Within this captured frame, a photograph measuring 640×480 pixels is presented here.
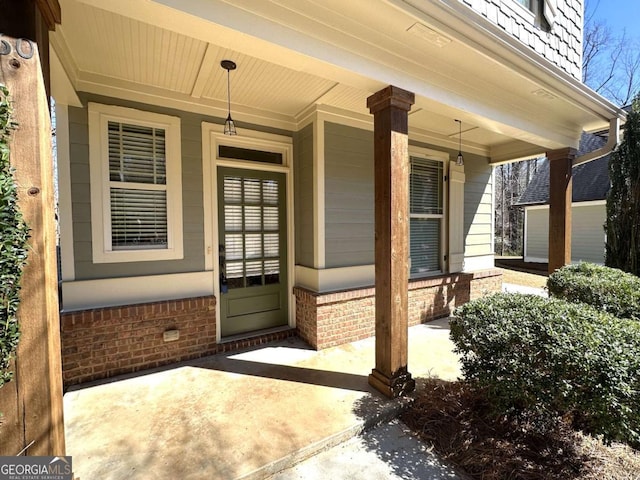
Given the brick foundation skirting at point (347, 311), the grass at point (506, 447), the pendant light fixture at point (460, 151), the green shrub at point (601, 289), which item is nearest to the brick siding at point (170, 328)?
the brick foundation skirting at point (347, 311)

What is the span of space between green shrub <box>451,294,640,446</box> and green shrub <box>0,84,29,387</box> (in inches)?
99.0

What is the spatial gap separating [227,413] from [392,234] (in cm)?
198

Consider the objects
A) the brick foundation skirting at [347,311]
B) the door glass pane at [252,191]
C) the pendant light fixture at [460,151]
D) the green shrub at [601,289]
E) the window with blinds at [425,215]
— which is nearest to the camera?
the green shrub at [601,289]

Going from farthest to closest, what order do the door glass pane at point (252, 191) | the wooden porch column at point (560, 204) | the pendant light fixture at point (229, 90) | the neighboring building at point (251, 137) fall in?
1. the wooden porch column at point (560, 204)
2. the door glass pane at point (252, 191)
3. the pendant light fixture at point (229, 90)
4. the neighboring building at point (251, 137)

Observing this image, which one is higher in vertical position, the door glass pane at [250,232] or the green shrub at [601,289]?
the door glass pane at [250,232]

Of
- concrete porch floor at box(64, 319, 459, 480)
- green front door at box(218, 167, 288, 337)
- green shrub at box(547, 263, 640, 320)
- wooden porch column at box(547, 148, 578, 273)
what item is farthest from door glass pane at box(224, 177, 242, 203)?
wooden porch column at box(547, 148, 578, 273)

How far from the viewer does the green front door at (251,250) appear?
353cm

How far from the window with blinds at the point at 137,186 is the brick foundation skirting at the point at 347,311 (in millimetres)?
1833

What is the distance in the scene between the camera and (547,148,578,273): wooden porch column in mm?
4215

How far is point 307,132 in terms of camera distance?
12.0 feet

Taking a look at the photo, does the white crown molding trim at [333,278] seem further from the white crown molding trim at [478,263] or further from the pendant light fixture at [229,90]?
the white crown molding trim at [478,263]

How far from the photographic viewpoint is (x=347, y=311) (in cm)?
365

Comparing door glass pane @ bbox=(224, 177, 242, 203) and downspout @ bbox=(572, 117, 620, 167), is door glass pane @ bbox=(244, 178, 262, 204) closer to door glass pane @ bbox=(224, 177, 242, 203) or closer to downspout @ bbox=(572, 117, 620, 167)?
door glass pane @ bbox=(224, 177, 242, 203)

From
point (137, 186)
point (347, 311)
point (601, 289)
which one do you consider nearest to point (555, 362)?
point (601, 289)
